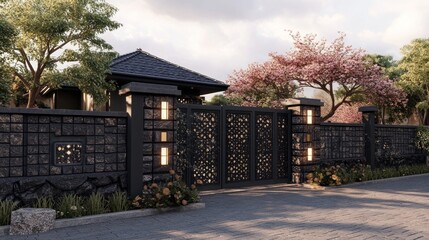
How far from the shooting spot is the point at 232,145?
930cm

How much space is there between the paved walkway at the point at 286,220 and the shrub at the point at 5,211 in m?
0.65

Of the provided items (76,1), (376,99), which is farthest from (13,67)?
(376,99)

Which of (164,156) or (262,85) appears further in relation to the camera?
(262,85)

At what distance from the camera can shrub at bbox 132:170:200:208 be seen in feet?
22.5

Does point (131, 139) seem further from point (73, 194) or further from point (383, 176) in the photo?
point (383, 176)

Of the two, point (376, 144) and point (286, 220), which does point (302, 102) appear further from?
point (286, 220)

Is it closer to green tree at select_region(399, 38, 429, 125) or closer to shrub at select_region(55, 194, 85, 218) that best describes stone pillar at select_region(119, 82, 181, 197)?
shrub at select_region(55, 194, 85, 218)

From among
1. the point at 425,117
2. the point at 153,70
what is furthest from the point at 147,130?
the point at 425,117

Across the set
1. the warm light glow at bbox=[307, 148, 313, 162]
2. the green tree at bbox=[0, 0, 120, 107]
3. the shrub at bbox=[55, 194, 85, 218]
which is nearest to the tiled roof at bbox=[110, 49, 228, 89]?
the green tree at bbox=[0, 0, 120, 107]

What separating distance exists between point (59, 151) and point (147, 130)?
1.60 m

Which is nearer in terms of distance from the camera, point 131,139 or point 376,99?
point 131,139

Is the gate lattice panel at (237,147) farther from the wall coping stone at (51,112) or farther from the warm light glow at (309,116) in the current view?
the wall coping stone at (51,112)

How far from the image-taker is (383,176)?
11.8m

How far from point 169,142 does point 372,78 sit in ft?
45.6
